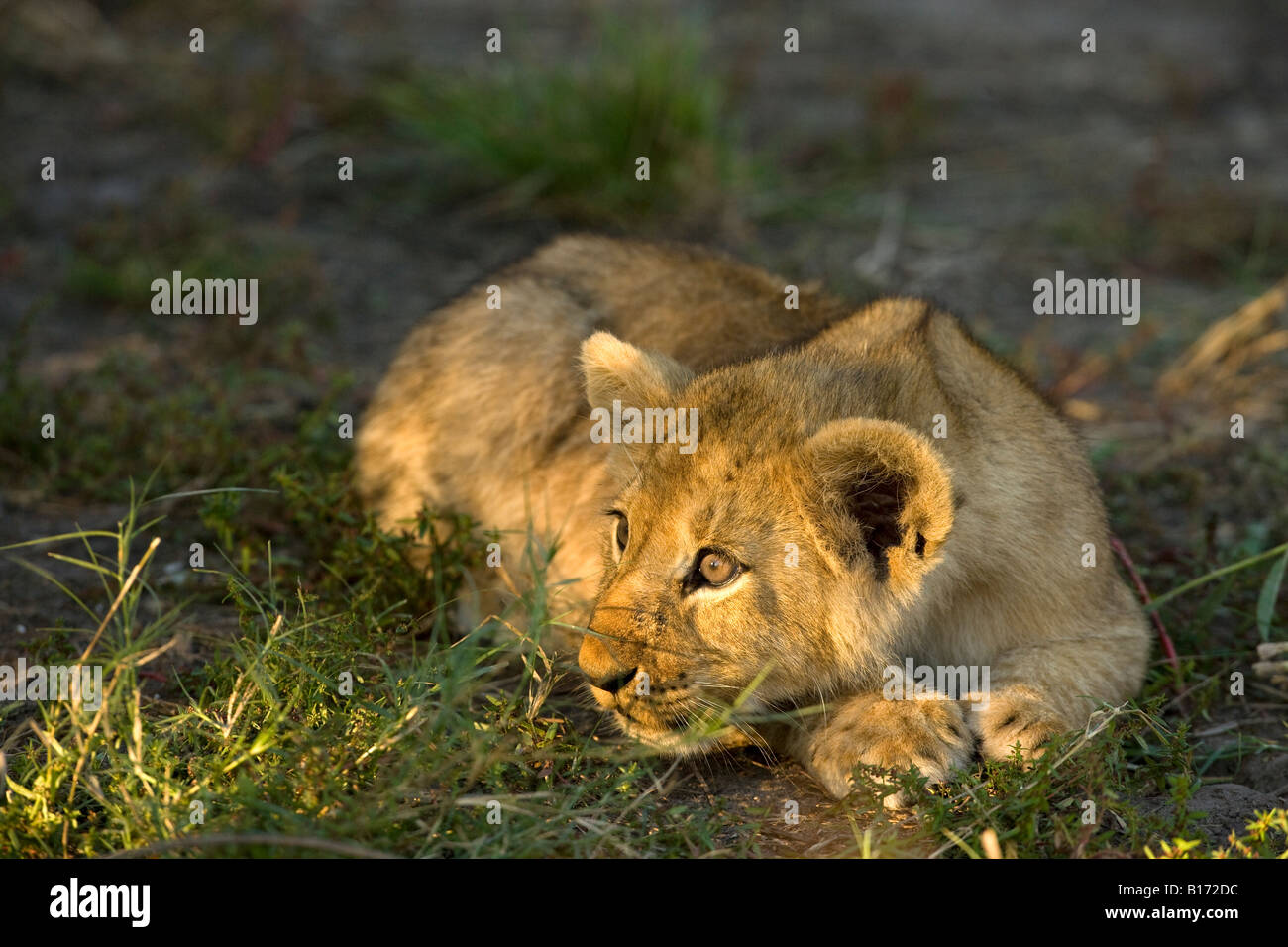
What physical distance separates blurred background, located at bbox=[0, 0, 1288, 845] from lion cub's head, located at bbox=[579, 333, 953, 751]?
164 cm

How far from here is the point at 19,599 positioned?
5094 mm

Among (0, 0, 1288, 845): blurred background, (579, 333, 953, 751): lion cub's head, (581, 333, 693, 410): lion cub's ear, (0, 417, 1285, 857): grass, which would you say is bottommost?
(0, 417, 1285, 857): grass

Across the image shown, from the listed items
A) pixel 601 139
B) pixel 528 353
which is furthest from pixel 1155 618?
pixel 601 139

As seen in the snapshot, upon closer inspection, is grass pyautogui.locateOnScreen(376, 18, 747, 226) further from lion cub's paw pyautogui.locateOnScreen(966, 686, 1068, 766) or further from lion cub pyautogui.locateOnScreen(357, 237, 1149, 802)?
lion cub's paw pyautogui.locateOnScreen(966, 686, 1068, 766)

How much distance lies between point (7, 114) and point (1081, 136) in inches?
339

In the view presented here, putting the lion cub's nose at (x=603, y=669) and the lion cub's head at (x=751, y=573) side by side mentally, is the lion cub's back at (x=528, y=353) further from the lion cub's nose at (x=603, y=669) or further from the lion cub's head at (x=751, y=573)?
the lion cub's nose at (x=603, y=669)

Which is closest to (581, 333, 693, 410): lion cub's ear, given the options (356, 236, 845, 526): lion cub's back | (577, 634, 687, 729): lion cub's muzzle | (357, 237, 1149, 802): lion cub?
(357, 237, 1149, 802): lion cub

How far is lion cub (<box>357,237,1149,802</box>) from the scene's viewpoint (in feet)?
12.8

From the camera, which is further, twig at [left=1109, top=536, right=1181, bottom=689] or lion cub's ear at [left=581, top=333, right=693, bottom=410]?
twig at [left=1109, top=536, right=1181, bottom=689]

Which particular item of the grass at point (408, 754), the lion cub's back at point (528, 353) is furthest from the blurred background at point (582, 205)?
the lion cub's back at point (528, 353)

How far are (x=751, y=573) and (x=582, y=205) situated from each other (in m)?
5.62

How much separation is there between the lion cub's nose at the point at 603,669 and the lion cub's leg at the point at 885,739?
708 millimetres
